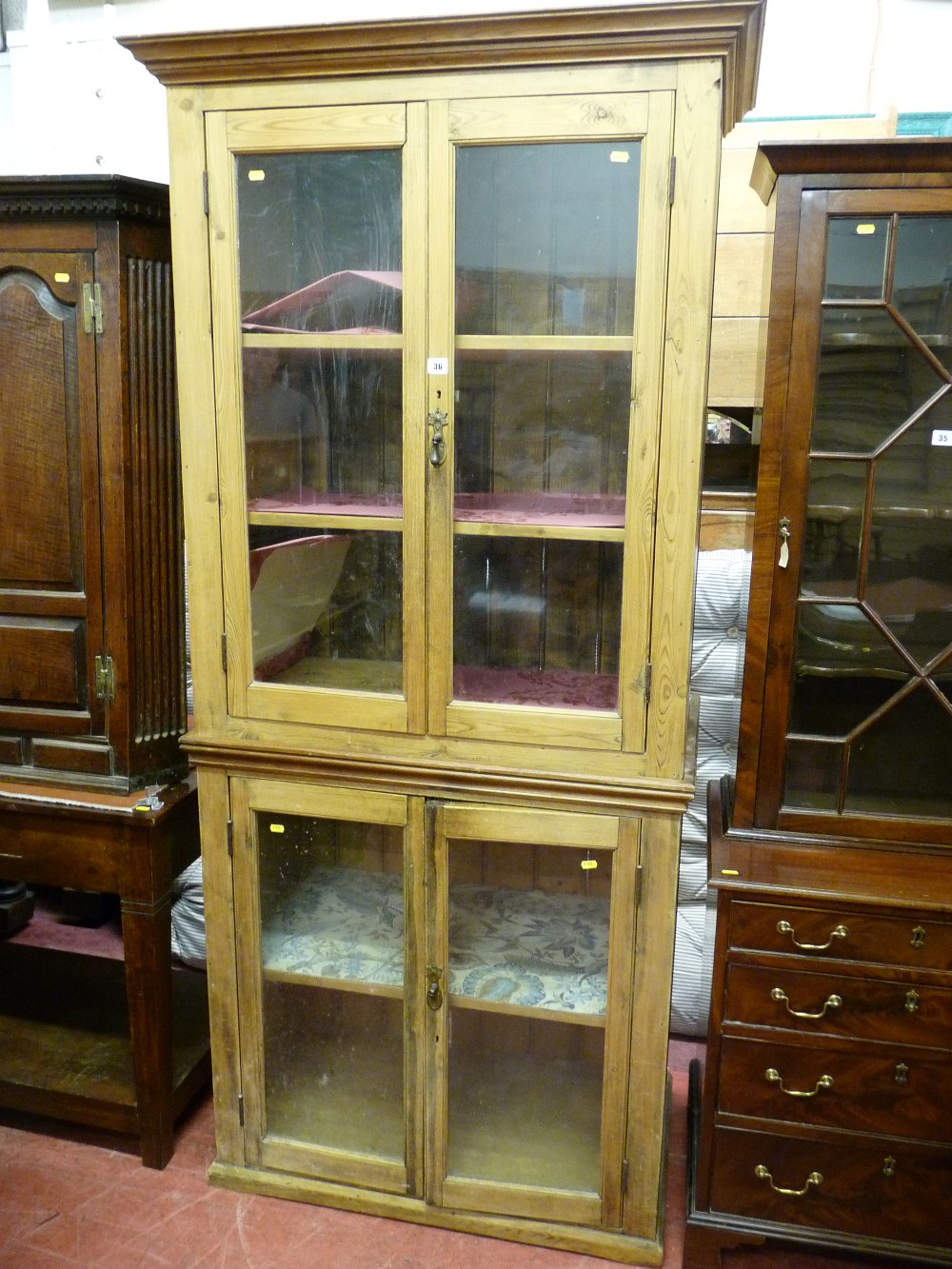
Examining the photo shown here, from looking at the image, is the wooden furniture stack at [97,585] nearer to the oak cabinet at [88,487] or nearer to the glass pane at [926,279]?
the oak cabinet at [88,487]

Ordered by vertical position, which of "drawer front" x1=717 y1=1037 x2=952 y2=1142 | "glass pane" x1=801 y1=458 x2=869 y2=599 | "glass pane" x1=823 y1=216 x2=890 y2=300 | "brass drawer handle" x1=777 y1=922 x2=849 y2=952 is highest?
"glass pane" x1=823 y1=216 x2=890 y2=300

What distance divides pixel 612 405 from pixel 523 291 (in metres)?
0.23

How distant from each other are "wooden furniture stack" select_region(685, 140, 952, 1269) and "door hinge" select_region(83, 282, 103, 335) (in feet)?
3.62

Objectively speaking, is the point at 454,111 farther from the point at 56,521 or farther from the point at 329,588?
the point at 56,521

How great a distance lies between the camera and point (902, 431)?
161 cm

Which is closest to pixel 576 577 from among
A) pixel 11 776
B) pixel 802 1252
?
pixel 11 776

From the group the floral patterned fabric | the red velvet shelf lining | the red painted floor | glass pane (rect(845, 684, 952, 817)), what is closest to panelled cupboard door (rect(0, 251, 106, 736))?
the red velvet shelf lining

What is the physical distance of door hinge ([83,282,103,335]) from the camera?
1703 millimetres

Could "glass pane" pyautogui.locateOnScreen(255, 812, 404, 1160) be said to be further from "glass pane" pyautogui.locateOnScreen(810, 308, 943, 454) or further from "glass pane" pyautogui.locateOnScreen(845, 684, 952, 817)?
"glass pane" pyautogui.locateOnScreen(810, 308, 943, 454)

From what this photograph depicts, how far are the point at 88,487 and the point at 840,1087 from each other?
5.30 ft

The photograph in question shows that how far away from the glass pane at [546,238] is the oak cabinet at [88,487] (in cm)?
58

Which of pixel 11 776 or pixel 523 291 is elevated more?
pixel 523 291

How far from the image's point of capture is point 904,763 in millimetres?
1716

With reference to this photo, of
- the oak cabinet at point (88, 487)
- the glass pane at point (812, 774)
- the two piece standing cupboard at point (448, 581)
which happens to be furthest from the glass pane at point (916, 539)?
the oak cabinet at point (88, 487)
